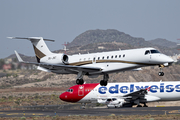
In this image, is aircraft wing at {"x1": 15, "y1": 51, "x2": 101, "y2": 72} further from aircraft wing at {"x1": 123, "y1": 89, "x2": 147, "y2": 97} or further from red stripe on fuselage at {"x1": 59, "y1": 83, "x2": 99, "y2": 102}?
aircraft wing at {"x1": 123, "y1": 89, "x2": 147, "y2": 97}

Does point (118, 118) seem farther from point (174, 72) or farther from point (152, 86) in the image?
point (174, 72)

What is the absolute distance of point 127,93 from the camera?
61.7m

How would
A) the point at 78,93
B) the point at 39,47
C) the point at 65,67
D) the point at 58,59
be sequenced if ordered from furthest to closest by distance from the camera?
1. the point at 78,93
2. the point at 39,47
3. the point at 58,59
4. the point at 65,67

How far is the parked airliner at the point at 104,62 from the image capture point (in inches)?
1323

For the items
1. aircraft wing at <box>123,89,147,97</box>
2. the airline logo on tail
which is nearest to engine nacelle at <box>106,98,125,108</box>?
the airline logo on tail

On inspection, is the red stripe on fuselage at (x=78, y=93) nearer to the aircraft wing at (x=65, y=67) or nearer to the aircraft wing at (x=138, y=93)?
the aircraft wing at (x=138, y=93)

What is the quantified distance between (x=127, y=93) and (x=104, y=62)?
26608mm

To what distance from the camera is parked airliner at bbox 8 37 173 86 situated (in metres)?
33.6

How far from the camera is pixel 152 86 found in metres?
61.7

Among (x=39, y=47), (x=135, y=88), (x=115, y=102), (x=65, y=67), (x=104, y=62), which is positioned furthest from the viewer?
(x=135, y=88)

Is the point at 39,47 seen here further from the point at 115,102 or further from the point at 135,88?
the point at 135,88

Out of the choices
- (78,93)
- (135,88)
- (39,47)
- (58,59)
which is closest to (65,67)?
(58,59)

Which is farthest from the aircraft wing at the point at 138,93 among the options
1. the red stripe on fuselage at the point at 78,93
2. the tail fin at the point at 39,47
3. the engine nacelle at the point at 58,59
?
the engine nacelle at the point at 58,59

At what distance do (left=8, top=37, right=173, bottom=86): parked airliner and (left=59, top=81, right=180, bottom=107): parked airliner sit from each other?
70.1 ft
